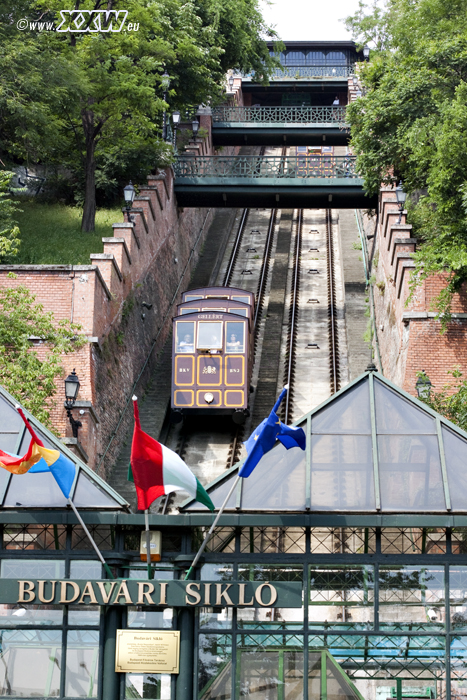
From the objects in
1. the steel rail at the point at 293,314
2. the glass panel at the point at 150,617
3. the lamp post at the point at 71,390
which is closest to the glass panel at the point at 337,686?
the glass panel at the point at 150,617

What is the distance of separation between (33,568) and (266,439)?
3.48 m

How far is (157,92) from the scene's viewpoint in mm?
36188

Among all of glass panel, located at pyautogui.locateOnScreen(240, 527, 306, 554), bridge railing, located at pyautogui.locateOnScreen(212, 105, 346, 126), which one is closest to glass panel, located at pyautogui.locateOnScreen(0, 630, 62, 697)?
glass panel, located at pyautogui.locateOnScreen(240, 527, 306, 554)

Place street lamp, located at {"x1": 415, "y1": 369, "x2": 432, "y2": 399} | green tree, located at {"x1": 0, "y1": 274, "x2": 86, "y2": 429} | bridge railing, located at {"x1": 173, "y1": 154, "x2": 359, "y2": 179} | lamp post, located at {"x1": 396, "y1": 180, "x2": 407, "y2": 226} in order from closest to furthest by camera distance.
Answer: green tree, located at {"x1": 0, "y1": 274, "x2": 86, "y2": 429}
street lamp, located at {"x1": 415, "y1": 369, "x2": 432, "y2": 399}
lamp post, located at {"x1": 396, "y1": 180, "x2": 407, "y2": 226}
bridge railing, located at {"x1": 173, "y1": 154, "x2": 359, "y2": 179}

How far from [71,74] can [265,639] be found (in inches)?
727

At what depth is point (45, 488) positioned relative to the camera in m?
13.7

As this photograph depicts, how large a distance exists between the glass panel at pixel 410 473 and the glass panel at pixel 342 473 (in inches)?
7.8

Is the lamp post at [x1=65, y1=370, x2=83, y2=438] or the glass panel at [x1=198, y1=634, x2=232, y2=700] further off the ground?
the lamp post at [x1=65, y1=370, x2=83, y2=438]

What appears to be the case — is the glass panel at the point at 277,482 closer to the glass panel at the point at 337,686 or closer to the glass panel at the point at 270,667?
the glass panel at the point at 270,667

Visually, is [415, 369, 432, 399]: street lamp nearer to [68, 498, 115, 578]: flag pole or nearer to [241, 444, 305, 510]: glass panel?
[241, 444, 305, 510]: glass panel

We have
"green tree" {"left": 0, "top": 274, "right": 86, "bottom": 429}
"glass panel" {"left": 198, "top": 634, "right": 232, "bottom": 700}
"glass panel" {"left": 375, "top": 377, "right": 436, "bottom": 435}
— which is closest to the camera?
"glass panel" {"left": 198, "top": 634, "right": 232, "bottom": 700}

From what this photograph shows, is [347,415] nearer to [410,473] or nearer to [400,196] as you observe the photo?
[410,473]

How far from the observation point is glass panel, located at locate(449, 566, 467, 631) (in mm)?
13141

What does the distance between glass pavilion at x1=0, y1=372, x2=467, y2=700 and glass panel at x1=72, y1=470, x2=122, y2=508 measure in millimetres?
29
